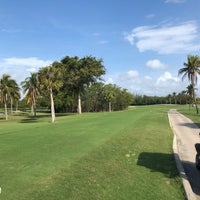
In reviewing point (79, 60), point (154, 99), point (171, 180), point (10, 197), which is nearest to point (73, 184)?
point (10, 197)

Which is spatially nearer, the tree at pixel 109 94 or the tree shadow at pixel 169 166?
the tree shadow at pixel 169 166

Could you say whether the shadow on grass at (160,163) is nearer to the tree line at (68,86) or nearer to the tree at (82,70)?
the tree line at (68,86)

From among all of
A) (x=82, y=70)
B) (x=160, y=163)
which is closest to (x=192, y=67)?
(x=82, y=70)

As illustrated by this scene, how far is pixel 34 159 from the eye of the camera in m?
11.6

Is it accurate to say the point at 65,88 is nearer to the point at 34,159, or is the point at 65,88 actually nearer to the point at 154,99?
the point at 34,159

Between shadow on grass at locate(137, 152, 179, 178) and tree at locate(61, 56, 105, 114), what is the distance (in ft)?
174

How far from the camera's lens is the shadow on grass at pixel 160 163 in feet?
34.3

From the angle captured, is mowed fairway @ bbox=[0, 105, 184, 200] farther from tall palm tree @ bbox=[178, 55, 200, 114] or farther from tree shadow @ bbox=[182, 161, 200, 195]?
tall palm tree @ bbox=[178, 55, 200, 114]

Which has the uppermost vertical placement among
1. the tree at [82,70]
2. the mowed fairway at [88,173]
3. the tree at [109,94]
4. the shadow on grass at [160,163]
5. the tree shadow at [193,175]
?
the tree at [82,70]

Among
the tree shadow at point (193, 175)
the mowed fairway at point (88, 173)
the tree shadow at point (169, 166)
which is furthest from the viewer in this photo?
the tree shadow at point (169, 166)

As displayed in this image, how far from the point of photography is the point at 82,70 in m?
65.6

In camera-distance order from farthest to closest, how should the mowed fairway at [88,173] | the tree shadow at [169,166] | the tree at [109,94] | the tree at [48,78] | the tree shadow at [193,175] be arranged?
the tree at [109,94]
the tree at [48,78]
the tree shadow at [169,166]
the tree shadow at [193,175]
the mowed fairway at [88,173]

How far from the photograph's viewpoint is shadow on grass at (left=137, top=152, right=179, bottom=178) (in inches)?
412

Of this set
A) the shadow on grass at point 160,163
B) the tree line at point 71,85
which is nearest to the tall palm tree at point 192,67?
the tree line at point 71,85
